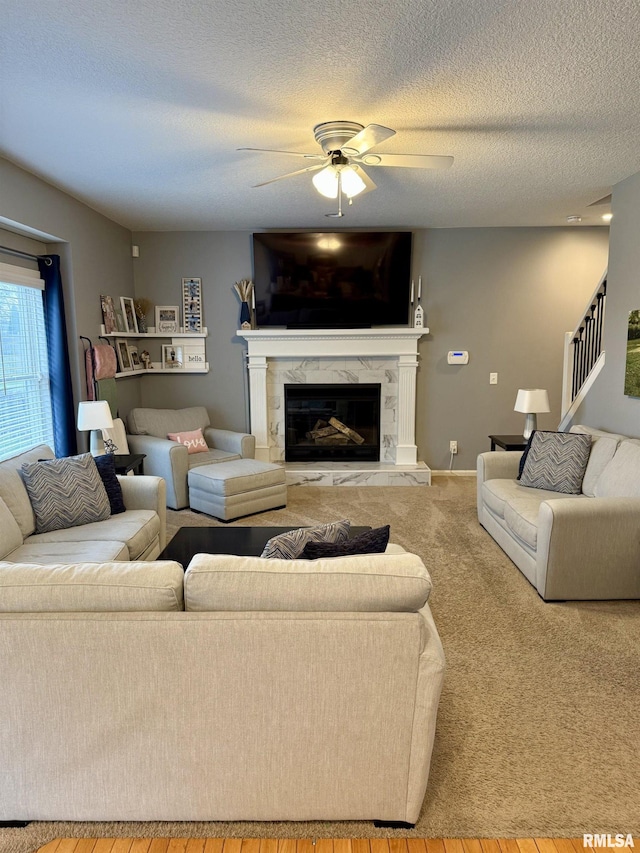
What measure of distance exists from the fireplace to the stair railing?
6.32 feet

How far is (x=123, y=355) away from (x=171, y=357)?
0.61m

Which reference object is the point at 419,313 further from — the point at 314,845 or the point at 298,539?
the point at 314,845

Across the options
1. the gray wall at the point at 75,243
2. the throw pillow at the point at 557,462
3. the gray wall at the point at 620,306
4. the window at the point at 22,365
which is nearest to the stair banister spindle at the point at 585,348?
the gray wall at the point at 620,306

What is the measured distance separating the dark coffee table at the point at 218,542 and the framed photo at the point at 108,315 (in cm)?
249

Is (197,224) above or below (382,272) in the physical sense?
above

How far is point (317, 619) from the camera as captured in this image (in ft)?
5.47

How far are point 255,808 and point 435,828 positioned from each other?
58cm

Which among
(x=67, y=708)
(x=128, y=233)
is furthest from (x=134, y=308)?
(x=67, y=708)

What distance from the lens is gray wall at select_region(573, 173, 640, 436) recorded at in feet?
13.3

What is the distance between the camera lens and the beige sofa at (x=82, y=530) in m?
2.89

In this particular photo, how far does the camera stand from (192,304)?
608cm

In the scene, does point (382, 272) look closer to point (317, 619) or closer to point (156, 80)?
point (156, 80)

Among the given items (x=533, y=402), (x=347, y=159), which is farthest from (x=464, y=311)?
(x=347, y=159)

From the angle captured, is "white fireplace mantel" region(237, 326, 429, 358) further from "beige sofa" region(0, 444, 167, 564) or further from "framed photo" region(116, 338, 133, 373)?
"beige sofa" region(0, 444, 167, 564)
